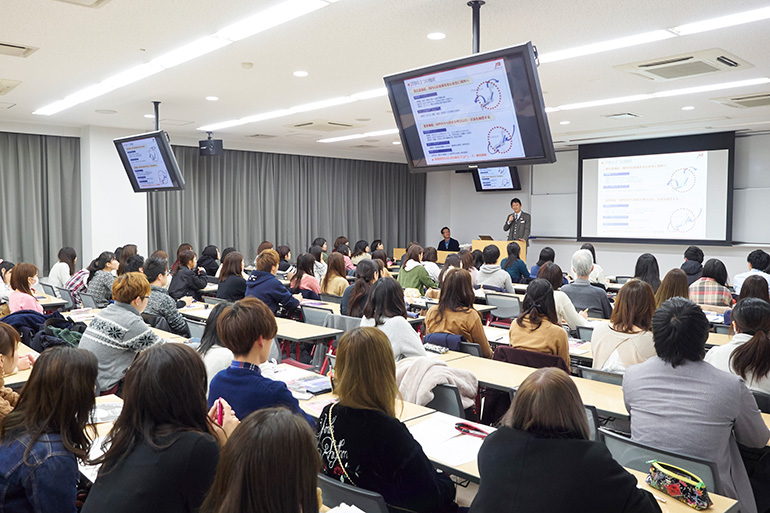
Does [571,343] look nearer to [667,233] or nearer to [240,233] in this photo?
Result: [667,233]

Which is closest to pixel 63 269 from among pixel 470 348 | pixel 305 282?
pixel 305 282

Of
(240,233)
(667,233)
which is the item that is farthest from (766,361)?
(240,233)

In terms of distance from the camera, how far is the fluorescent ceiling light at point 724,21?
13.3 ft

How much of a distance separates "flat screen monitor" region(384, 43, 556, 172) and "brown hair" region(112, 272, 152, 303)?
191 cm

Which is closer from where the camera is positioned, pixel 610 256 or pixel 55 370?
pixel 55 370

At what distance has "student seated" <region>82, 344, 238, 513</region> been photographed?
1.59 m

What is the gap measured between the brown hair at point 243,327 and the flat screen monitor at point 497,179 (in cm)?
1086

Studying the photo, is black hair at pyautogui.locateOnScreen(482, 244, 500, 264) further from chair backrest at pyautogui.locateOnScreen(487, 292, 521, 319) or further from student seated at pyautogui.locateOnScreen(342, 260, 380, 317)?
student seated at pyautogui.locateOnScreen(342, 260, 380, 317)

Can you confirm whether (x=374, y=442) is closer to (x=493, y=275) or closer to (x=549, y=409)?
(x=549, y=409)

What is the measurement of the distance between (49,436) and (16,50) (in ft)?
14.3

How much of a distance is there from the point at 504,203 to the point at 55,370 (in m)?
12.4

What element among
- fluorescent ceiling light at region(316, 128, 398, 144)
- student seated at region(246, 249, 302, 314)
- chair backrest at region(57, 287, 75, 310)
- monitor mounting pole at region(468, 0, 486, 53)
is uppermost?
fluorescent ceiling light at region(316, 128, 398, 144)

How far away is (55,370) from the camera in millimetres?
1914

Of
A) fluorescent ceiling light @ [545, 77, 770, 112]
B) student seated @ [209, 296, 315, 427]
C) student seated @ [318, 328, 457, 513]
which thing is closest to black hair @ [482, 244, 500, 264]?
fluorescent ceiling light @ [545, 77, 770, 112]
